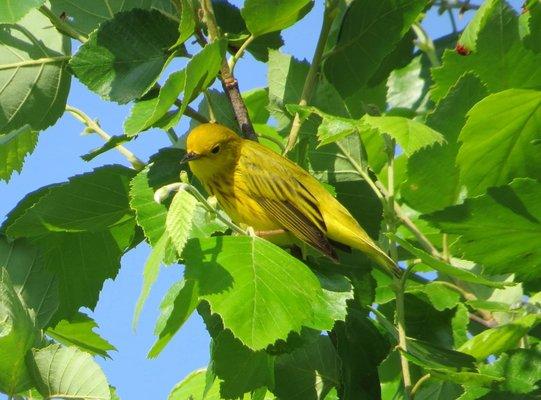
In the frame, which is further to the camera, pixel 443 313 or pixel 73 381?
pixel 443 313

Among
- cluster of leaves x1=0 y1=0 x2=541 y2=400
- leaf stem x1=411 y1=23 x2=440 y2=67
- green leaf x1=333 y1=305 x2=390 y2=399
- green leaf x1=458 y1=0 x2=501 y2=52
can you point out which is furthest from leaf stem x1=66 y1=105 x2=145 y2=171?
leaf stem x1=411 y1=23 x2=440 y2=67

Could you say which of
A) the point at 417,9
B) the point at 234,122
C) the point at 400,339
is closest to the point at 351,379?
the point at 400,339

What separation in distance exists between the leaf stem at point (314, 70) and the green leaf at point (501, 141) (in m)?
0.50

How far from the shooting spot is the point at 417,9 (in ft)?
11.8

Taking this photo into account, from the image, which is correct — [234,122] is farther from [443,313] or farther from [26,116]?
[443,313]

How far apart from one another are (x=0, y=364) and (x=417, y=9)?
1.73m

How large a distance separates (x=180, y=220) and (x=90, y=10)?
53.3 inches

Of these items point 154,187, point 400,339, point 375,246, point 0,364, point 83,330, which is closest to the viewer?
point 0,364

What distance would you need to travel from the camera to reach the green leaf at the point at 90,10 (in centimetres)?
352

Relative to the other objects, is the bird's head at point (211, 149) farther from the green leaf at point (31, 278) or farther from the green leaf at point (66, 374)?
the green leaf at point (66, 374)

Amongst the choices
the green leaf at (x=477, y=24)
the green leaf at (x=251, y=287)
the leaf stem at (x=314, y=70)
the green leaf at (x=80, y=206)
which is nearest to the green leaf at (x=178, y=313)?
the green leaf at (x=251, y=287)

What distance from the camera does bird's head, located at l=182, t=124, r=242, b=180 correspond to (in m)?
3.82

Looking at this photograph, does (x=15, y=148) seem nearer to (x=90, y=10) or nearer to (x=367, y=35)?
(x=90, y=10)

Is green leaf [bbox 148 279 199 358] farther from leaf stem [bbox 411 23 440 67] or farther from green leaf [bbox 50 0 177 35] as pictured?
leaf stem [bbox 411 23 440 67]
